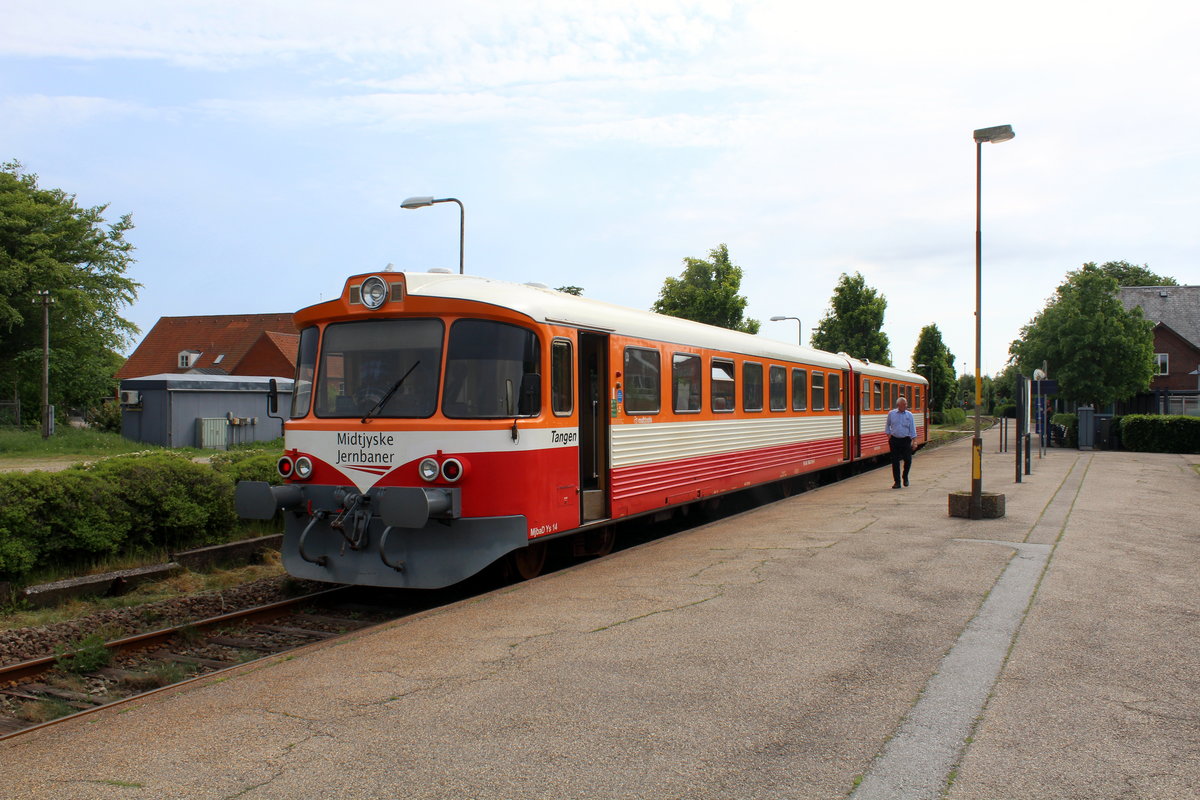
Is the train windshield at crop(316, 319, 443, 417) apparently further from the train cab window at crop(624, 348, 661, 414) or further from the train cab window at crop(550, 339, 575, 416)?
the train cab window at crop(624, 348, 661, 414)

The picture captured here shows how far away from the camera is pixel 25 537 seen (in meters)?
8.03

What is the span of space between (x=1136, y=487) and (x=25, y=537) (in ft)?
56.9

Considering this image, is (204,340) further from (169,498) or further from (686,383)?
(686,383)

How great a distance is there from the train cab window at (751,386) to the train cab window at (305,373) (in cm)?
680

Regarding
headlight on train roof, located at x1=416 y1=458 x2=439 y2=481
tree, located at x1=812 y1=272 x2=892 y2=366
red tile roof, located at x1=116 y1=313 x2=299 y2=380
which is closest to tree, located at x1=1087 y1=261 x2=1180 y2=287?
tree, located at x1=812 y1=272 x2=892 y2=366

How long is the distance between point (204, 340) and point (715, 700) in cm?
6282

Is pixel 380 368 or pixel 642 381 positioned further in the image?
pixel 642 381

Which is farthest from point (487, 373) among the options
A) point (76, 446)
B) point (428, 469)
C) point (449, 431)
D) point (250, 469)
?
point (76, 446)

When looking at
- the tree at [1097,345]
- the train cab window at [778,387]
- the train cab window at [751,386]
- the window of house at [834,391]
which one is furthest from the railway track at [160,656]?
the tree at [1097,345]

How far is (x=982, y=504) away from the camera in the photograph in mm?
12016

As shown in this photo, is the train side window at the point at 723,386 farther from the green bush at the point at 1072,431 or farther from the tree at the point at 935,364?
the tree at the point at 935,364

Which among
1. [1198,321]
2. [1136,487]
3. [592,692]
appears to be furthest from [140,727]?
[1198,321]

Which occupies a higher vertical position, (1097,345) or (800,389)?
(1097,345)

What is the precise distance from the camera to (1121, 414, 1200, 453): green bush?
2964 centimetres
